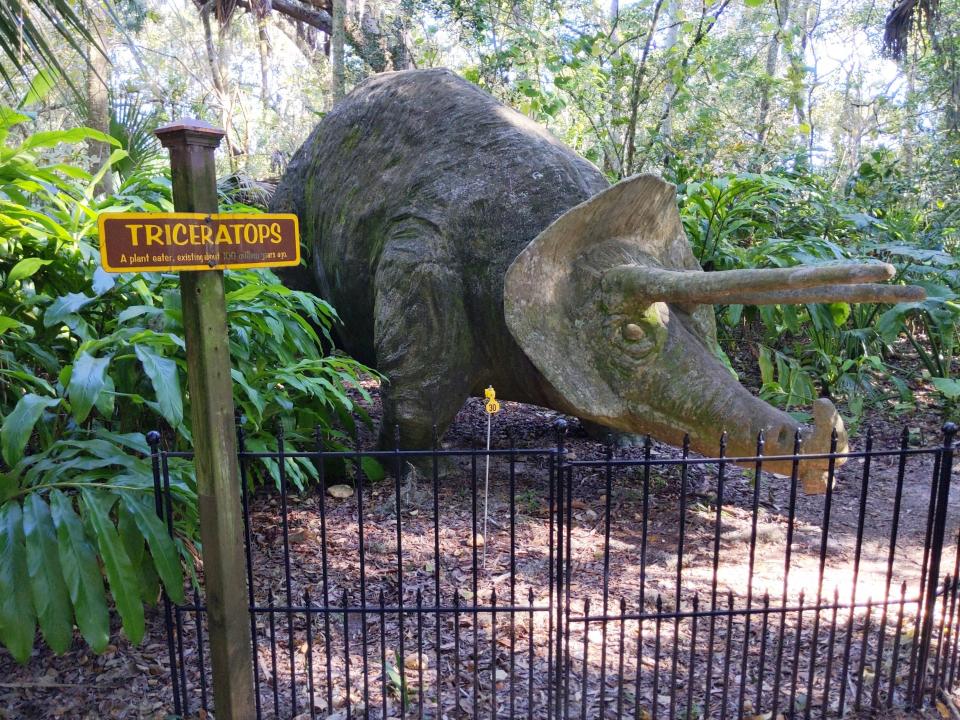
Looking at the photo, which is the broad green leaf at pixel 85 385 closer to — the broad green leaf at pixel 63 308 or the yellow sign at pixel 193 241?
the broad green leaf at pixel 63 308

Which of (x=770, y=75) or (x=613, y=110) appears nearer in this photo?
(x=613, y=110)

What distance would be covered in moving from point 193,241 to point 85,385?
807mm

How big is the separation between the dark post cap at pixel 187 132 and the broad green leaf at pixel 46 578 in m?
1.41

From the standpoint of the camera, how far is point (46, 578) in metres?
2.78

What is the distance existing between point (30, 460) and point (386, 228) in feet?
8.15

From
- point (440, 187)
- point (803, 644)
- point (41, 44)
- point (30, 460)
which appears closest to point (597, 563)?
point (803, 644)

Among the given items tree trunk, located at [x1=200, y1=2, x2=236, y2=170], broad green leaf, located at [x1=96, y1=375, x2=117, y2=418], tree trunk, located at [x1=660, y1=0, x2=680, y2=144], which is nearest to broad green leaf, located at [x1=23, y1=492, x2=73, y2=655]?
broad green leaf, located at [x1=96, y1=375, x2=117, y2=418]

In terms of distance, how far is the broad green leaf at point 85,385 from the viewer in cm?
279

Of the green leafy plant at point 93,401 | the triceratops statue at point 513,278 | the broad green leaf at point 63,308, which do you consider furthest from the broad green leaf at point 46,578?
the triceratops statue at point 513,278

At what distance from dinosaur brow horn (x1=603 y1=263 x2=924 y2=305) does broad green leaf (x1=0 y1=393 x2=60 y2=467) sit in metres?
2.44

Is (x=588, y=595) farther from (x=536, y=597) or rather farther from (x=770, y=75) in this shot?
(x=770, y=75)

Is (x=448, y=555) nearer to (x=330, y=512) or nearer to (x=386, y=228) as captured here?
(x=330, y=512)

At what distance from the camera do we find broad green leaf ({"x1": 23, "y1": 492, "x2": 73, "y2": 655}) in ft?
8.97

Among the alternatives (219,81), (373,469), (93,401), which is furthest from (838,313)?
(219,81)
